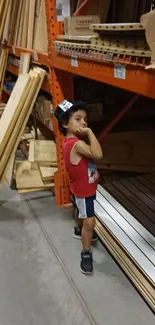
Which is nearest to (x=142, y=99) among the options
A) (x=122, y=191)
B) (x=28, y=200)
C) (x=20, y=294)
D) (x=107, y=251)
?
(x=122, y=191)

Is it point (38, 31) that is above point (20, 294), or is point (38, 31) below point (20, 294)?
above

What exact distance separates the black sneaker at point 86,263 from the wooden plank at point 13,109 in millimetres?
1187

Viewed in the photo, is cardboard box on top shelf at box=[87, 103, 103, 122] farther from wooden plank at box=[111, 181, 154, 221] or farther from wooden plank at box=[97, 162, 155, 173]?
wooden plank at box=[111, 181, 154, 221]

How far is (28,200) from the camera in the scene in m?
3.01

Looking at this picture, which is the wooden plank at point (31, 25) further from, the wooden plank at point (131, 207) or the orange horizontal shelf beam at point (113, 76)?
the wooden plank at point (131, 207)

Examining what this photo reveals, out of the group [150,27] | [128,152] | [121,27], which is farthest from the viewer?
[128,152]

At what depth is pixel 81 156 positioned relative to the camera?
195 centimetres

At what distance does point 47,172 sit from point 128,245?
118cm

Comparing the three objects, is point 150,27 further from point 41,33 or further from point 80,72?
point 41,33

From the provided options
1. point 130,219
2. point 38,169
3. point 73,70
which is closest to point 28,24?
point 38,169

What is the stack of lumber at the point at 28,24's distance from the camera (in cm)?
300

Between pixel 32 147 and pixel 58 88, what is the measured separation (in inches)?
30.7

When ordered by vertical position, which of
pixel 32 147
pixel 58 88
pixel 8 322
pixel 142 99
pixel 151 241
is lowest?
pixel 8 322

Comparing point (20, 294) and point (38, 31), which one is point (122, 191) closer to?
point (20, 294)
